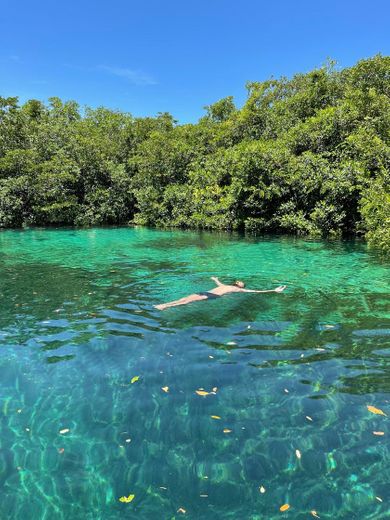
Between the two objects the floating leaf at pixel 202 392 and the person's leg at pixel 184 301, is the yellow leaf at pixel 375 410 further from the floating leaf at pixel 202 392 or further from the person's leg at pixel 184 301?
the person's leg at pixel 184 301

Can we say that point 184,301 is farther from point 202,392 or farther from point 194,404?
point 194,404

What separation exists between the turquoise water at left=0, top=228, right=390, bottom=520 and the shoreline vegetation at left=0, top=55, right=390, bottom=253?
37.2 ft

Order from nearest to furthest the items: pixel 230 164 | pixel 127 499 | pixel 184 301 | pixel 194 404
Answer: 1. pixel 127 499
2. pixel 194 404
3. pixel 184 301
4. pixel 230 164

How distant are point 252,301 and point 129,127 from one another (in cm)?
3696

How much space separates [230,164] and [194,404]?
26.7m

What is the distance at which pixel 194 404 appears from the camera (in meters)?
5.13

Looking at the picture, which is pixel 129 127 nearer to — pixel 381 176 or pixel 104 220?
pixel 104 220

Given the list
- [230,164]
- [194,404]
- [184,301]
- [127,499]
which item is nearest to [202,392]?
[194,404]

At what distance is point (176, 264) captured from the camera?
15.4m

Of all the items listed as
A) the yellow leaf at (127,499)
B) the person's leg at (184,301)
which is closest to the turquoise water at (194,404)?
the yellow leaf at (127,499)

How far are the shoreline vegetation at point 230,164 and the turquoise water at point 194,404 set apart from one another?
446 inches

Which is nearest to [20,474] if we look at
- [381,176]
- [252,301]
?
[252,301]

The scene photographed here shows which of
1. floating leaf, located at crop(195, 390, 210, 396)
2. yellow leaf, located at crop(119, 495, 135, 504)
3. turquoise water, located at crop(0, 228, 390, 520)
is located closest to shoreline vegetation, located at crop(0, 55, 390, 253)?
turquoise water, located at crop(0, 228, 390, 520)

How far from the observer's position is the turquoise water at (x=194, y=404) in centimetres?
368
